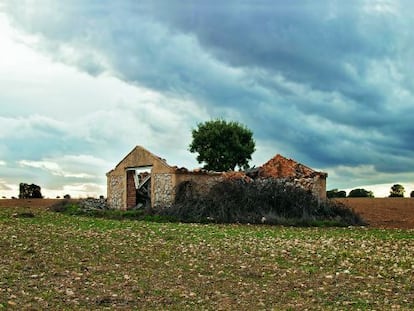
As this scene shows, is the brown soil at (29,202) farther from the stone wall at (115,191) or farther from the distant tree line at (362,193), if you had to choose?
the distant tree line at (362,193)

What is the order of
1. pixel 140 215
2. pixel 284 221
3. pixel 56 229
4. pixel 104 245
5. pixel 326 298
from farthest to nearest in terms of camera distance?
pixel 140 215, pixel 284 221, pixel 56 229, pixel 104 245, pixel 326 298

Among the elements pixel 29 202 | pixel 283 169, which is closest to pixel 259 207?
pixel 283 169

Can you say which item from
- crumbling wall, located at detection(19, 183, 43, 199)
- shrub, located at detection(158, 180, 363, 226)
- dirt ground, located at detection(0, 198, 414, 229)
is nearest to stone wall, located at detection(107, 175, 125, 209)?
dirt ground, located at detection(0, 198, 414, 229)

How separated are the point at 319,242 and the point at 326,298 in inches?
302

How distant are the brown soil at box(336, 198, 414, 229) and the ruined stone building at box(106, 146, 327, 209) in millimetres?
3517

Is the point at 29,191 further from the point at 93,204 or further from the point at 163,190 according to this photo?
the point at 163,190

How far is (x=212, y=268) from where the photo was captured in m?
12.7

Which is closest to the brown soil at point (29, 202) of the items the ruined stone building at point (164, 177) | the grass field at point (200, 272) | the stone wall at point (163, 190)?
the ruined stone building at point (164, 177)

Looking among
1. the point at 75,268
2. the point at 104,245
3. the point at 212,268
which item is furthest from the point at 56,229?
the point at 212,268

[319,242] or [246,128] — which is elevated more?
[246,128]

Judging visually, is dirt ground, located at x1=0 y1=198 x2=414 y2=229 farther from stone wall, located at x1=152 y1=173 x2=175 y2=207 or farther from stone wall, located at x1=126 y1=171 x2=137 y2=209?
stone wall, located at x1=152 y1=173 x2=175 y2=207

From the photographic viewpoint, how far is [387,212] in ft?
117

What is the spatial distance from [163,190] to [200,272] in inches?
830

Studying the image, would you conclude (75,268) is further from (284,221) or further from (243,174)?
(243,174)
